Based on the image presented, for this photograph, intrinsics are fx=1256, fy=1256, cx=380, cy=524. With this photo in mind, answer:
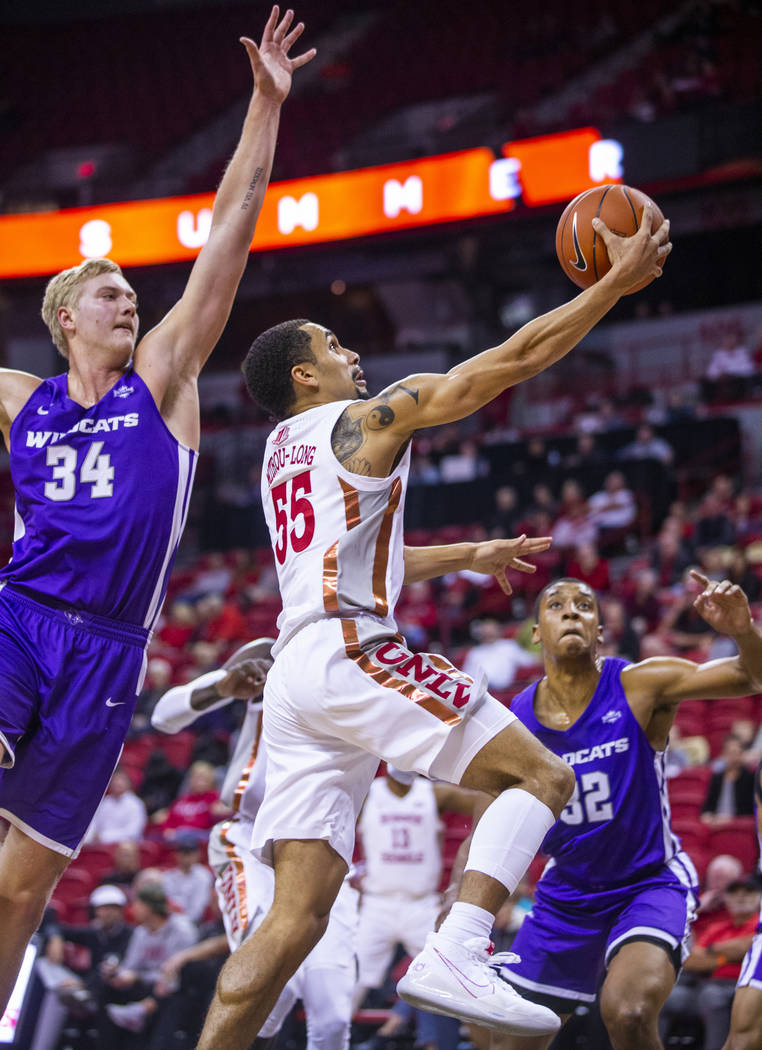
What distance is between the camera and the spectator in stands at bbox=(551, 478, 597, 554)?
1489 cm

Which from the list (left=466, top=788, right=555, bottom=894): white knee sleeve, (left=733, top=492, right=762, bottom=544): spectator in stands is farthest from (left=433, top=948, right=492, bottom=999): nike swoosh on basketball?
(left=733, top=492, right=762, bottom=544): spectator in stands

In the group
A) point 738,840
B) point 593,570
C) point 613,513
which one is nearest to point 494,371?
point 738,840

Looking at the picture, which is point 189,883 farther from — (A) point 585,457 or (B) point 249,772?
(A) point 585,457

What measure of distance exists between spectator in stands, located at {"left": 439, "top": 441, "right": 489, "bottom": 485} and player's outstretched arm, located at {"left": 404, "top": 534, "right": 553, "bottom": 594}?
12447mm

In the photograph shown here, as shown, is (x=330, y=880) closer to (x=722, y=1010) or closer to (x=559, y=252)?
(x=559, y=252)

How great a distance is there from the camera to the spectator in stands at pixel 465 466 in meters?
17.4

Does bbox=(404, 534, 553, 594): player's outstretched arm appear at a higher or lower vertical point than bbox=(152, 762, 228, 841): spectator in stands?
higher

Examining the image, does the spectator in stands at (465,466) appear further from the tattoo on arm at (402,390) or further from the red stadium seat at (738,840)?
the tattoo on arm at (402,390)

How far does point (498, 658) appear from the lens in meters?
12.6

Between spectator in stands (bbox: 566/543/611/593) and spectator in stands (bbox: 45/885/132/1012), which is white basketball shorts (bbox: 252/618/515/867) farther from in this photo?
spectator in stands (bbox: 566/543/611/593)

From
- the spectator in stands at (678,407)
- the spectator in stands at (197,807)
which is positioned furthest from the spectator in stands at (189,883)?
the spectator in stands at (678,407)

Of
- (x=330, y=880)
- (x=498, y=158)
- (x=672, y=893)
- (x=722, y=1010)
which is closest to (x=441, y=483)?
(x=498, y=158)

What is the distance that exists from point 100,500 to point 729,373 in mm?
15251

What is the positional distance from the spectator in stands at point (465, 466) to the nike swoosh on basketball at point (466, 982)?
45.7 feet
